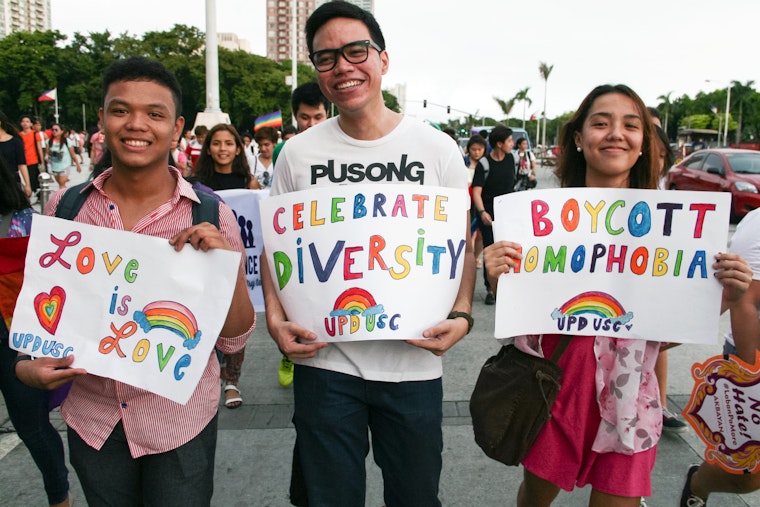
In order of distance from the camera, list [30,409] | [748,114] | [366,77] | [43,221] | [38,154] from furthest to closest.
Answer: [748,114] < [38,154] < [30,409] < [366,77] < [43,221]

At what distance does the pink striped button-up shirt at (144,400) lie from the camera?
1.91 m

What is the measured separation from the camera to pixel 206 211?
79.7 inches

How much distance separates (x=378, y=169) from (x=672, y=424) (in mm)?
2769

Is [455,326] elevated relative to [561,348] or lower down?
elevated

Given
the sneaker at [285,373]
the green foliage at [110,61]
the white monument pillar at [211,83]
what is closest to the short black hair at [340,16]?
the sneaker at [285,373]

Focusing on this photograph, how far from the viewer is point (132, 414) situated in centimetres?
192

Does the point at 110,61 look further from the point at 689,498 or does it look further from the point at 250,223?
the point at 689,498

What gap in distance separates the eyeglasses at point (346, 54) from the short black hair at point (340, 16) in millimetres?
71

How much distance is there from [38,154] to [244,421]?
843 centimetres

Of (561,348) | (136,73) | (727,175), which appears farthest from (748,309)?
(727,175)

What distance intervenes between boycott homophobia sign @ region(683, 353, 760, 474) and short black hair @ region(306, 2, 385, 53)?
167cm

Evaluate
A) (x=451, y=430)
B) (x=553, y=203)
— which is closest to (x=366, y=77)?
(x=553, y=203)

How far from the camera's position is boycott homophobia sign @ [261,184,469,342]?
1987mm

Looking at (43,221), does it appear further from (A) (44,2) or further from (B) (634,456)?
(A) (44,2)
